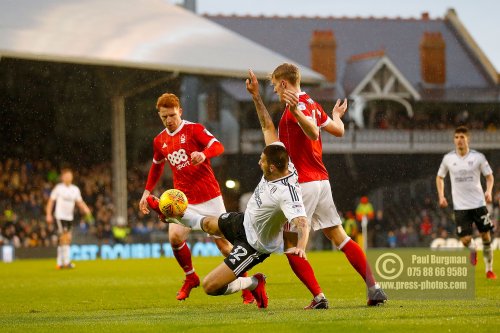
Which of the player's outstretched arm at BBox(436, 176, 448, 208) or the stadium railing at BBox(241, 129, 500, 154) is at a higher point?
the stadium railing at BBox(241, 129, 500, 154)

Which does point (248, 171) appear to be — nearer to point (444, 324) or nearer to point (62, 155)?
point (62, 155)

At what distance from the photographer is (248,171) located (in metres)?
51.0

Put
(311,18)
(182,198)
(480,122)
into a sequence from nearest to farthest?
(182,198)
(480,122)
(311,18)

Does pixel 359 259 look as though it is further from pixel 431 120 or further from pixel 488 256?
pixel 431 120

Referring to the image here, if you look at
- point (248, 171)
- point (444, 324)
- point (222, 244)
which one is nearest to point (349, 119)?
point (248, 171)

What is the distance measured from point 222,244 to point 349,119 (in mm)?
42203

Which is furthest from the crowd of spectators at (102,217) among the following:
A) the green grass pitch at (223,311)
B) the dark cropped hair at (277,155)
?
the dark cropped hair at (277,155)

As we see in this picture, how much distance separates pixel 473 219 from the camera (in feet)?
56.2

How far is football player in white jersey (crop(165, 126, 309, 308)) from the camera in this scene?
31.9ft

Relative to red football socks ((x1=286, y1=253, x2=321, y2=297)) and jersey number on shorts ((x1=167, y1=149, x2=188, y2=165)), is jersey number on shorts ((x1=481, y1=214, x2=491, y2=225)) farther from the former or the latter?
red football socks ((x1=286, y1=253, x2=321, y2=297))

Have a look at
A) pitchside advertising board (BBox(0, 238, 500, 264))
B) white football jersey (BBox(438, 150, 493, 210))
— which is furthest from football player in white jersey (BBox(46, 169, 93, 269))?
white football jersey (BBox(438, 150, 493, 210))

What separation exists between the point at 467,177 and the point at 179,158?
6.26 metres

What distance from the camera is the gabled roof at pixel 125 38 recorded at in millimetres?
35094

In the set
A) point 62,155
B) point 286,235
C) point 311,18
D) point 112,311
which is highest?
point 311,18
